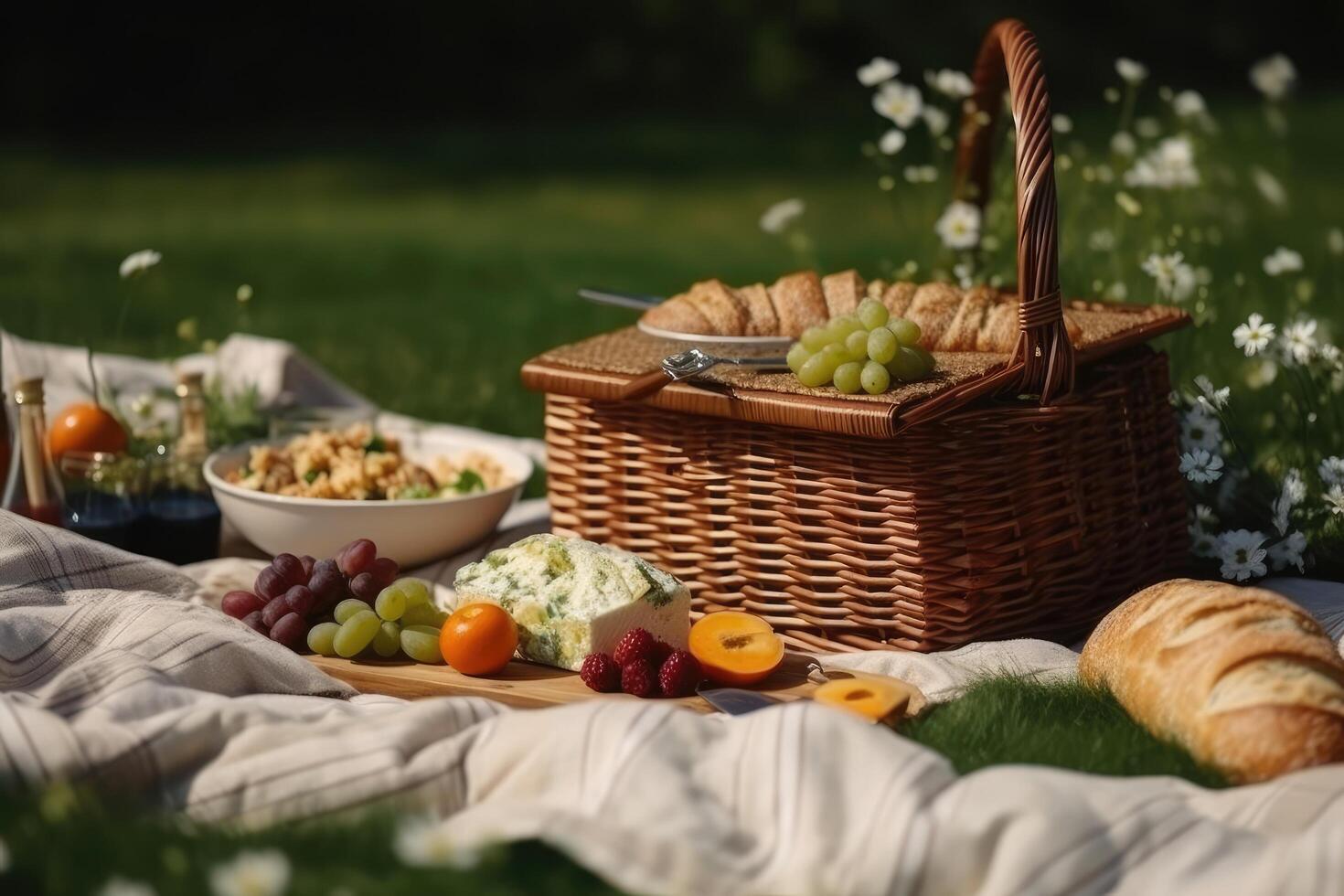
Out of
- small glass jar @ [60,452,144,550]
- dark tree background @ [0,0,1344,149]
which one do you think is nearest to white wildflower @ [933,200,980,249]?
small glass jar @ [60,452,144,550]

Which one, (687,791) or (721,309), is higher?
(721,309)

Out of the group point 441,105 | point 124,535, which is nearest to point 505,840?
point 124,535

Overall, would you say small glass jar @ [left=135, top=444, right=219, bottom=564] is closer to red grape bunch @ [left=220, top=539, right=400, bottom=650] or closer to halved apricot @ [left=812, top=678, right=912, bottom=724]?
red grape bunch @ [left=220, top=539, right=400, bottom=650]

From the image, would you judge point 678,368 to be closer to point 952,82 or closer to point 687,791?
point 687,791

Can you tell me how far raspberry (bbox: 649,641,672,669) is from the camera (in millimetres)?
2646

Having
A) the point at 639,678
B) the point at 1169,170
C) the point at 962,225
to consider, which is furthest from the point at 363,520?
the point at 1169,170

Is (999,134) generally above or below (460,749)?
above

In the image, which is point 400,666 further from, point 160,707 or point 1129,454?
point 1129,454

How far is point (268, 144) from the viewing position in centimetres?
1262

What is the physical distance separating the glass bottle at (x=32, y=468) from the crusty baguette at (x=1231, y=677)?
86.1 inches

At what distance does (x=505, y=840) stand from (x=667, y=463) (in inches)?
47.8

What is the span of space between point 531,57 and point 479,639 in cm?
1237

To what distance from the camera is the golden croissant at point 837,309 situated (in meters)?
3.12

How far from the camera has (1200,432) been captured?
136 inches
